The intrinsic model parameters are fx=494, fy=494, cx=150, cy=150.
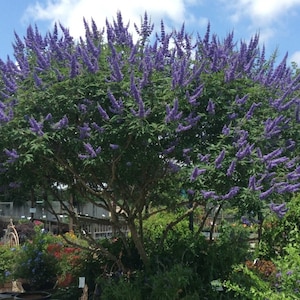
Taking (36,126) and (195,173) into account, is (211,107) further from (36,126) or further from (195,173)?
(36,126)

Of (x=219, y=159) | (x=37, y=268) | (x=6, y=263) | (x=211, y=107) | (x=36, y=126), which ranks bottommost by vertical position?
(x=37, y=268)

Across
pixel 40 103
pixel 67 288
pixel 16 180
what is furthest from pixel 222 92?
pixel 67 288

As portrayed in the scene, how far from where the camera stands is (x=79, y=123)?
505 centimetres

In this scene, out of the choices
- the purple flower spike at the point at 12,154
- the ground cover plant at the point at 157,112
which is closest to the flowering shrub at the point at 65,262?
the ground cover plant at the point at 157,112

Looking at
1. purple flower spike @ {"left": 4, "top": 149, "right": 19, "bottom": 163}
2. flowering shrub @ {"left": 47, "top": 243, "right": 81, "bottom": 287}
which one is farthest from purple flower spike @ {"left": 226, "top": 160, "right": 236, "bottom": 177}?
flowering shrub @ {"left": 47, "top": 243, "right": 81, "bottom": 287}

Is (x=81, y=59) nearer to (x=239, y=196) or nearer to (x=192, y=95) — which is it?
(x=192, y=95)

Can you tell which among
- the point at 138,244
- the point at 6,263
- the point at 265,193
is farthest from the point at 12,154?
the point at 6,263

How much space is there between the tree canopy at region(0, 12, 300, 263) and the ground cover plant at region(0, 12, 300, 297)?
0.04ft

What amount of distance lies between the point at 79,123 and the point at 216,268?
105 inches

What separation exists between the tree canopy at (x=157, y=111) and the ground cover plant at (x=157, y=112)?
1 centimetres

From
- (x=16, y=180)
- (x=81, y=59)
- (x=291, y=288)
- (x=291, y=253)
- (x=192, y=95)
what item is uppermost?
(x=81, y=59)

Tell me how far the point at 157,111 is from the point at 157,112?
0.01 m

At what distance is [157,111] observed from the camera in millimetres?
4758

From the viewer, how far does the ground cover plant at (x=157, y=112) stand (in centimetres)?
463
